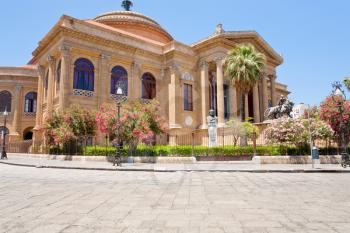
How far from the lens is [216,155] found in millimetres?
18438

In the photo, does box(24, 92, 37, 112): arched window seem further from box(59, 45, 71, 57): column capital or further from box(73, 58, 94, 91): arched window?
box(59, 45, 71, 57): column capital

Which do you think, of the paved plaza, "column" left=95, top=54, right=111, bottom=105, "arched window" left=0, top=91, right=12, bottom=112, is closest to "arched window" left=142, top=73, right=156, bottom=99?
"column" left=95, top=54, right=111, bottom=105

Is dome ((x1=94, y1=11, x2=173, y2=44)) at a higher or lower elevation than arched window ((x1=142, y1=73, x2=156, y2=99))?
higher

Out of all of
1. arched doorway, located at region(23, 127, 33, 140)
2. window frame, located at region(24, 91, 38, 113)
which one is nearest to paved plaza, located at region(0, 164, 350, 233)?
arched doorway, located at region(23, 127, 33, 140)

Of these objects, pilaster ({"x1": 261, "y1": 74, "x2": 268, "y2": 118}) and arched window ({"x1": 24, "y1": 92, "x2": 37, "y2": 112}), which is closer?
arched window ({"x1": 24, "y1": 92, "x2": 37, "y2": 112})

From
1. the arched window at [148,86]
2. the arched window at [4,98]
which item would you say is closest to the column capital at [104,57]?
→ the arched window at [148,86]

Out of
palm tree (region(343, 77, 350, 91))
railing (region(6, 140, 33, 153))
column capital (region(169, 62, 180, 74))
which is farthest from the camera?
palm tree (region(343, 77, 350, 91))

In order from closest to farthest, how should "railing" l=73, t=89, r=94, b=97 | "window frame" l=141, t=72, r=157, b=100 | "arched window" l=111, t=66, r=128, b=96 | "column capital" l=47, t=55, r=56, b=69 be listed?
"railing" l=73, t=89, r=94, b=97 → "column capital" l=47, t=55, r=56, b=69 → "arched window" l=111, t=66, r=128, b=96 → "window frame" l=141, t=72, r=157, b=100

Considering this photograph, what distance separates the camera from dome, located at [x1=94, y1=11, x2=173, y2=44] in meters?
37.5

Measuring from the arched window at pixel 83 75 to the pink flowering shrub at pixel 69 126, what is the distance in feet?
17.4

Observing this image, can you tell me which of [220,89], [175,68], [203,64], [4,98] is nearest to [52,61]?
[4,98]

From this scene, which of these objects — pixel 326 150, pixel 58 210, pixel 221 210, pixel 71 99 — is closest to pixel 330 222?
pixel 221 210

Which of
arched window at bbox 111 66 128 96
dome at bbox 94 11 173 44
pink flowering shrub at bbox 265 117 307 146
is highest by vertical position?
dome at bbox 94 11 173 44

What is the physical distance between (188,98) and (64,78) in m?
14.6
